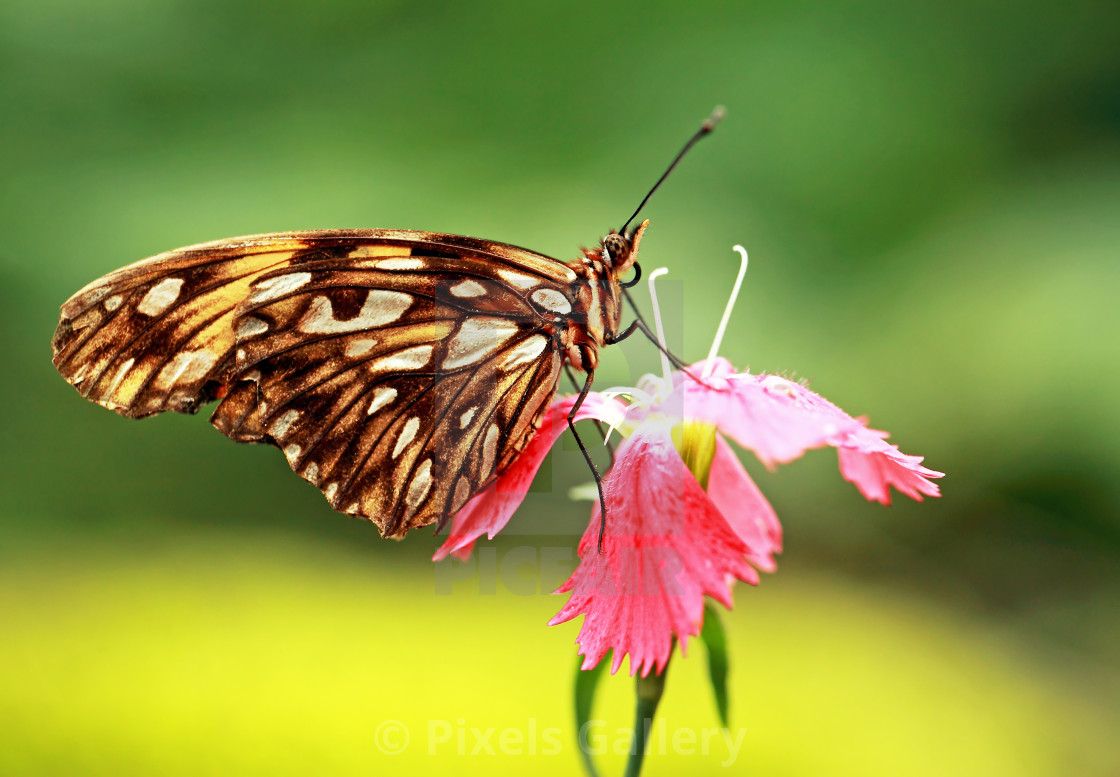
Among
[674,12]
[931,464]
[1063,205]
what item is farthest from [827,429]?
[674,12]

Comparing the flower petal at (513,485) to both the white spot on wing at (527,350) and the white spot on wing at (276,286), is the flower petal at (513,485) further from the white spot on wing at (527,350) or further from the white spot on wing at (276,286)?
the white spot on wing at (276,286)

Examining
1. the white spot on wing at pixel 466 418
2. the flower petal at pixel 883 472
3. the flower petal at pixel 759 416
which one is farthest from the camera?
the white spot on wing at pixel 466 418

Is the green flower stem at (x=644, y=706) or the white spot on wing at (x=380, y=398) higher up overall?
the white spot on wing at (x=380, y=398)

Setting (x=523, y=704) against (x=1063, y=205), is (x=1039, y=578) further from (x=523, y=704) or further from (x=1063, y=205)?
(x=523, y=704)

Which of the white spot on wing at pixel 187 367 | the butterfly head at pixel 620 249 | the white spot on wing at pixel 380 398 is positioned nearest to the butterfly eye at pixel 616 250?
the butterfly head at pixel 620 249

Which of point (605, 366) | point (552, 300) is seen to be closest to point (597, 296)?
point (552, 300)

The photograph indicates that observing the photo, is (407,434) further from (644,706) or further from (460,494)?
(644,706)

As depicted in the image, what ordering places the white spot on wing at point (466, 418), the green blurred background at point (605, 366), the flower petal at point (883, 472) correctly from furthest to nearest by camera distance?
the green blurred background at point (605, 366), the white spot on wing at point (466, 418), the flower petal at point (883, 472)
